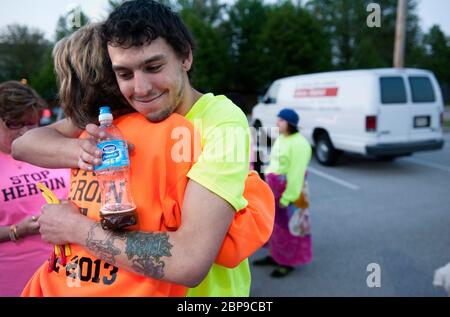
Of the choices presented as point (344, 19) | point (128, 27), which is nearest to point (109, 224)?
point (128, 27)

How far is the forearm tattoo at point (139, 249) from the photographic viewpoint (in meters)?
1.06

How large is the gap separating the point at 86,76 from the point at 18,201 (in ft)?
4.11

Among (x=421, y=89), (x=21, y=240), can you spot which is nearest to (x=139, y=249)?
(x=21, y=240)

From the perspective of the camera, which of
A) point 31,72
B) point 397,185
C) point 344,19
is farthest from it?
point 344,19

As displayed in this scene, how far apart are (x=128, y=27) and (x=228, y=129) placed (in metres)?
0.44

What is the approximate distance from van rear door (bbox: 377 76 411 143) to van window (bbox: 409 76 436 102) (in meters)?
0.32

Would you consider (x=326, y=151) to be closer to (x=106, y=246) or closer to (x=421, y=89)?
(x=421, y=89)

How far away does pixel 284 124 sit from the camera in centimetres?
430

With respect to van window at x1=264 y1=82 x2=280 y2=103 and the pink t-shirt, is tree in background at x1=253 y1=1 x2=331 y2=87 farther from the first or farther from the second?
the pink t-shirt

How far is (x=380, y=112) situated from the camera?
7906mm

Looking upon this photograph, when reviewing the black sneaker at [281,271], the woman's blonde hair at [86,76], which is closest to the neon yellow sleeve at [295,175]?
the black sneaker at [281,271]

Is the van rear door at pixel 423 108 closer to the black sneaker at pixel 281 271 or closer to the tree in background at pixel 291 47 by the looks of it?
the black sneaker at pixel 281 271

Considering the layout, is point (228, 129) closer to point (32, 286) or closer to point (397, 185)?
point (32, 286)

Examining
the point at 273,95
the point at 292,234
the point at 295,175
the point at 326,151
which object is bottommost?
the point at 326,151
